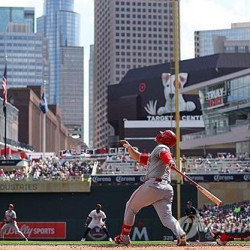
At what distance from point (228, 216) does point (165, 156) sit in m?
21.9

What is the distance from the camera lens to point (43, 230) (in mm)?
33031

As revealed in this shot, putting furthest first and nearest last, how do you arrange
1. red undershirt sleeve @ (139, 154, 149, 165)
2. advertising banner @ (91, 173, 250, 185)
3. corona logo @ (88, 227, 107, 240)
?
advertising banner @ (91, 173, 250, 185)
corona logo @ (88, 227, 107, 240)
red undershirt sleeve @ (139, 154, 149, 165)

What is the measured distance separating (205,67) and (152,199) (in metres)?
90.1

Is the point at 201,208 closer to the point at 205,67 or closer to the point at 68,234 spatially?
the point at 68,234

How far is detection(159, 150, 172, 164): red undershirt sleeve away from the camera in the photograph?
1095cm

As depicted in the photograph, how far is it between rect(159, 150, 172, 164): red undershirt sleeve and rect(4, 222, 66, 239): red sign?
21683 mm

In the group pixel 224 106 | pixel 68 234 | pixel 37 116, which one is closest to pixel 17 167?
pixel 68 234

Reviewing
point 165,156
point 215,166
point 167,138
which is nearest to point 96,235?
point 215,166

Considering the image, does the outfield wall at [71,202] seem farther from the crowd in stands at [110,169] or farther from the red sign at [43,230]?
the red sign at [43,230]

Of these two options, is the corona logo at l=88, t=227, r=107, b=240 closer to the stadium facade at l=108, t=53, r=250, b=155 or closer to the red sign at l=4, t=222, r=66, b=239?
the red sign at l=4, t=222, r=66, b=239

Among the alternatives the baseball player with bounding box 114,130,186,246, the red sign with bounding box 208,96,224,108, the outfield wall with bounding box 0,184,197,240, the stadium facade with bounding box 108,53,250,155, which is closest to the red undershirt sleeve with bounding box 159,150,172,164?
the baseball player with bounding box 114,130,186,246

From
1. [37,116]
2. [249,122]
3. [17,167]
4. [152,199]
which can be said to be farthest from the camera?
[37,116]

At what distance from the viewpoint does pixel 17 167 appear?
4125cm

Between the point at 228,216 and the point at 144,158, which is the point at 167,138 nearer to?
the point at 144,158
